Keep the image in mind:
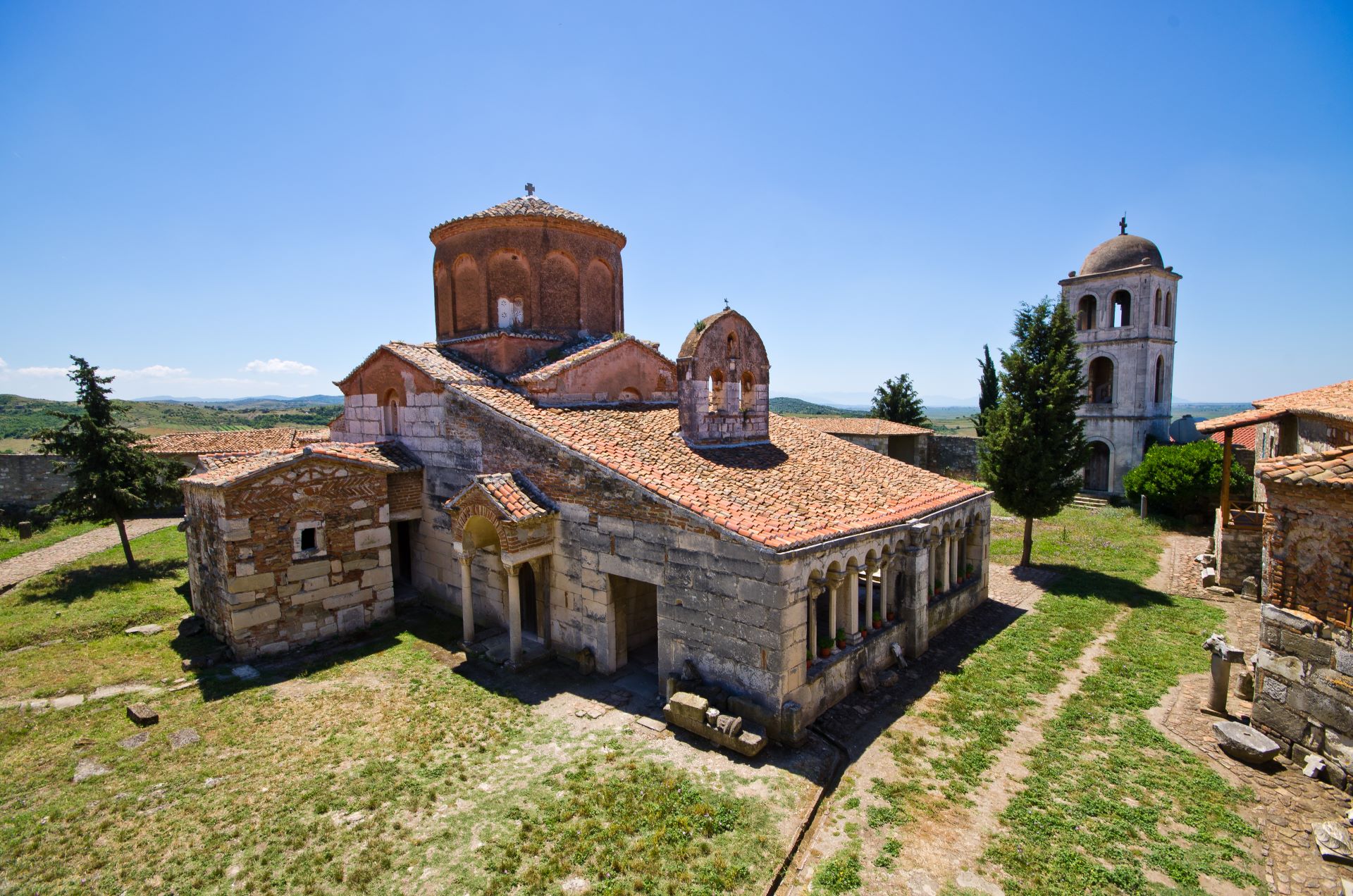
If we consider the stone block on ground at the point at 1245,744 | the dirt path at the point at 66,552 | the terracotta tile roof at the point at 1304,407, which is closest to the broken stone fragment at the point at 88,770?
the dirt path at the point at 66,552

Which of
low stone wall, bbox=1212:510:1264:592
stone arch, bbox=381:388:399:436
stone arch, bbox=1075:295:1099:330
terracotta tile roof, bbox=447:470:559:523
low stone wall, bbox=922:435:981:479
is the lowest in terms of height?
low stone wall, bbox=1212:510:1264:592

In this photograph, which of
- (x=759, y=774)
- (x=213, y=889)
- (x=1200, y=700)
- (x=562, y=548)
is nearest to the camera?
(x=213, y=889)

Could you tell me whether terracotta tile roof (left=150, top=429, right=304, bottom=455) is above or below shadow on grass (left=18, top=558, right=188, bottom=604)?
above

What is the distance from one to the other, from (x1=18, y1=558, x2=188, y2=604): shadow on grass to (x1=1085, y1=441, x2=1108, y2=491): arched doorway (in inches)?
1363

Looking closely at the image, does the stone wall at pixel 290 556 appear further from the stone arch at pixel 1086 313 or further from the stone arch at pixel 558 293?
Result: the stone arch at pixel 1086 313

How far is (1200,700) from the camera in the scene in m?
9.44

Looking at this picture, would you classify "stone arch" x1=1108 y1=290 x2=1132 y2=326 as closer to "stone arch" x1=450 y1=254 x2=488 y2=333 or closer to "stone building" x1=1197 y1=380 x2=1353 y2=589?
"stone building" x1=1197 y1=380 x2=1353 y2=589

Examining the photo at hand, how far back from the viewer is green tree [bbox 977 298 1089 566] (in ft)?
55.8

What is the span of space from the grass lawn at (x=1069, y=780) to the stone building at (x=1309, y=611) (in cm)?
131

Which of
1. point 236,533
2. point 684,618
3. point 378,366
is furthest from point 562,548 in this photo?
point 378,366

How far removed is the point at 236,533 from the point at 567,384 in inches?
264

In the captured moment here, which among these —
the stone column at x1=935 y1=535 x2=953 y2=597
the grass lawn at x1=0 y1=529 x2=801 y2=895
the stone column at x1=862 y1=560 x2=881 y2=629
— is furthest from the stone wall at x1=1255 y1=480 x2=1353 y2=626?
the grass lawn at x1=0 y1=529 x2=801 y2=895

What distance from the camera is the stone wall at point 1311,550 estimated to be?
7465 mm

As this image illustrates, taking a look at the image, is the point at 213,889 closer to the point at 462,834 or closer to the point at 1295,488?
the point at 462,834
